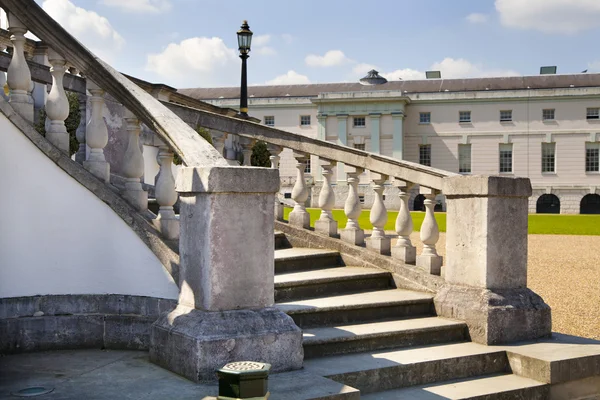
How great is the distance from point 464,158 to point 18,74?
52.4m

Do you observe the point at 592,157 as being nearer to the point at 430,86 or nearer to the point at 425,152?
the point at 425,152

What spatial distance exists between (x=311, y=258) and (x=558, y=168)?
50.5m

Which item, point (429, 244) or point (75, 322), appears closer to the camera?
point (75, 322)

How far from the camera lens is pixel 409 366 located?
187 inches

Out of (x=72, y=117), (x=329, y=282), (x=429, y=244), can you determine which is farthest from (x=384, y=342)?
(x=72, y=117)

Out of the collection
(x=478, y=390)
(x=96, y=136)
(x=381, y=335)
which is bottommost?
(x=478, y=390)

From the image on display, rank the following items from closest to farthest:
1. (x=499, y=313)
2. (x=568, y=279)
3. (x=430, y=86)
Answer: (x=499, y=313), (x=568, y=279), (x=430, y=86)

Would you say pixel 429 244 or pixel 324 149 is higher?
pixel 324 149

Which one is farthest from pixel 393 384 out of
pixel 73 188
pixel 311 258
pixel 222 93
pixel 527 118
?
pixel 222 93

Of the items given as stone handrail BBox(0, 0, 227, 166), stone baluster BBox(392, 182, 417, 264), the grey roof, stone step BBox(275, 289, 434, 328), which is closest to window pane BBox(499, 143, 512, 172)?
the grey roof

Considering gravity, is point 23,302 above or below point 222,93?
below

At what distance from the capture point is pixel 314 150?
6.82 meters

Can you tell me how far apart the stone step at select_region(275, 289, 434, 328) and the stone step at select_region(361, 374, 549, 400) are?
0.91 metres

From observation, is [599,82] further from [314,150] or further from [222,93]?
[314,150]
